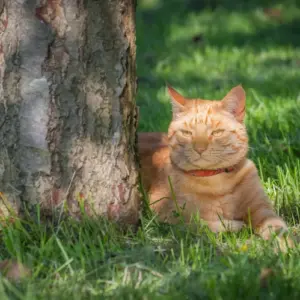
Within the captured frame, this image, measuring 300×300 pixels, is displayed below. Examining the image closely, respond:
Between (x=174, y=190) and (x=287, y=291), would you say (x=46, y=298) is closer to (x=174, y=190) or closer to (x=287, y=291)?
(x=287, y=291)

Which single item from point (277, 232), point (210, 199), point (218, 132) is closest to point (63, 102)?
point (218, 132)

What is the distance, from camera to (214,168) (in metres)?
3.43

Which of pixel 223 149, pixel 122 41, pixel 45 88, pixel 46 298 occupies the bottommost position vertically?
pixel 46 298

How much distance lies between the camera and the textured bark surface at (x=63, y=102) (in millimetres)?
3043

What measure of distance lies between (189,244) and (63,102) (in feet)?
2.65

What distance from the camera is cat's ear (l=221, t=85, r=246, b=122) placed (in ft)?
11.2

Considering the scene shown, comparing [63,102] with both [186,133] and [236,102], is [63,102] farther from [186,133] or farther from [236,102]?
[236,102]

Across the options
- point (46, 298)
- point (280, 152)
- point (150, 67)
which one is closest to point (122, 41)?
point (46, 298)

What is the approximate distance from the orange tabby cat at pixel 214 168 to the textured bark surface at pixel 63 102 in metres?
0.38

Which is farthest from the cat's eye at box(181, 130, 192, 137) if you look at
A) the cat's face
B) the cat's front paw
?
the cat's front paw

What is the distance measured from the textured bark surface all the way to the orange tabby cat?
1.25 feet

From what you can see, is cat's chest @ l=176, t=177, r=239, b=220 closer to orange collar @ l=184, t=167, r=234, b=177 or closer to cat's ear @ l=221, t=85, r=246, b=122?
orange collar @ l=184, t=167, r=234, b=177

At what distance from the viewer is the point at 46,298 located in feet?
7.91

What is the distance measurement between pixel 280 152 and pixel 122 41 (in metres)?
1.53
